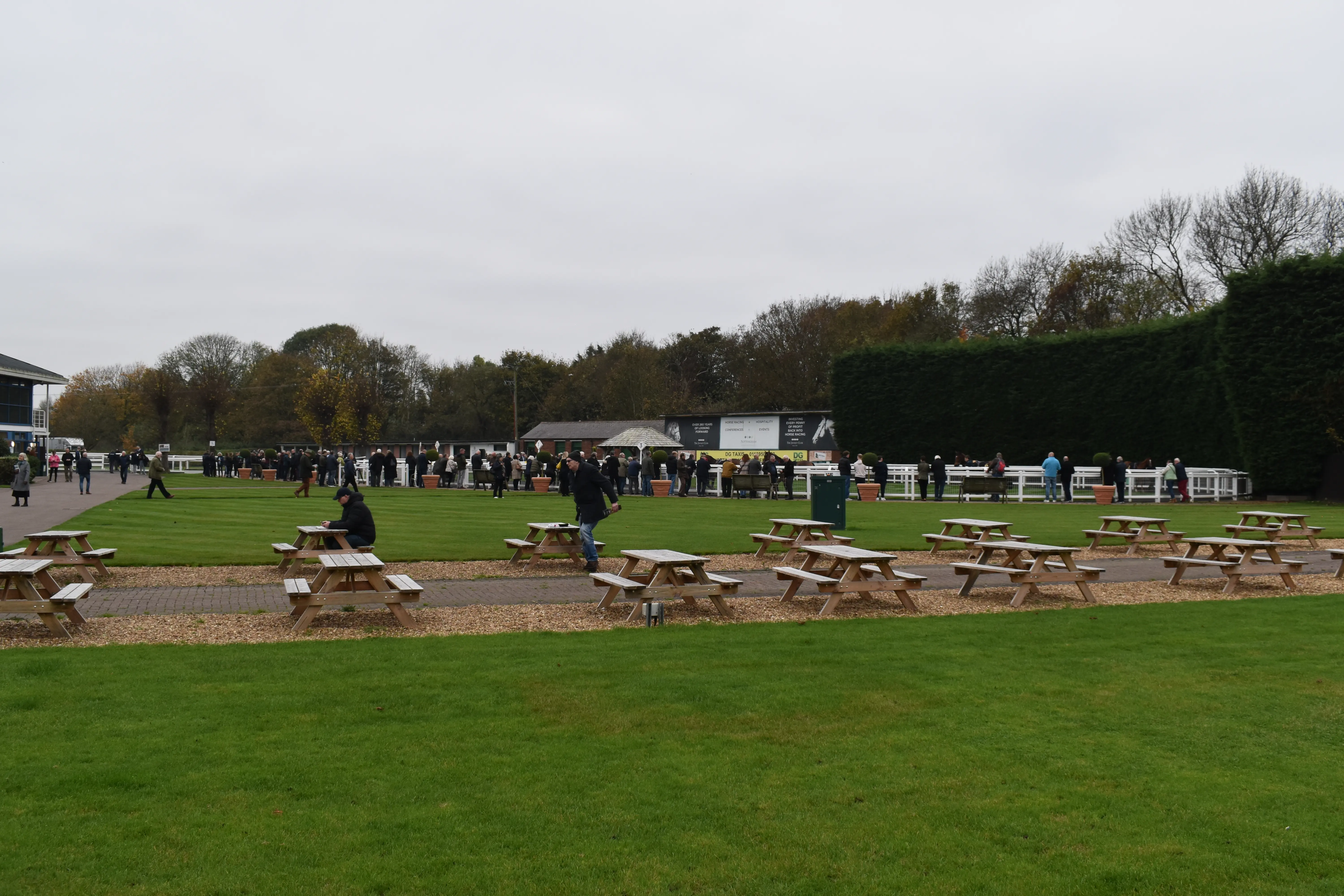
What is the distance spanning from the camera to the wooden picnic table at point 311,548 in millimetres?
12422

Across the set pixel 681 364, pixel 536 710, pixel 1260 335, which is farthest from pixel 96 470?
pixel 536 710

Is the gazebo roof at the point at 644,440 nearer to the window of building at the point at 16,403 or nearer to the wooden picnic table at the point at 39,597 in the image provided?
the window of building at the point at 16,403

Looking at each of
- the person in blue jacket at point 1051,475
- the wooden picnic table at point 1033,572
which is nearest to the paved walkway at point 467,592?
the wooden picnic table at point 1033,572

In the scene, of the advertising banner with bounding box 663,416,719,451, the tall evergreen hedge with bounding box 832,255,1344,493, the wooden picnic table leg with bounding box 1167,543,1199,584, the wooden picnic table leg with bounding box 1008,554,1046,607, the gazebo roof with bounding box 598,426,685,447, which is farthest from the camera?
the gazebo roof with bounding box 598,426,685,447

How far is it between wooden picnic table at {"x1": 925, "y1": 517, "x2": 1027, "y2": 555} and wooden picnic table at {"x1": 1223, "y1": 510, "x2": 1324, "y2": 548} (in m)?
3.49

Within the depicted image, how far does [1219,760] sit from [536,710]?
147 inches

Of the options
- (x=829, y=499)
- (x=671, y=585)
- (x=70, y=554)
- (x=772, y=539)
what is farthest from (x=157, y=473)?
(x=671, y=585)

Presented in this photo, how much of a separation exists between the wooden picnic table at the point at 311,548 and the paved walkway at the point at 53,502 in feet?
14.5

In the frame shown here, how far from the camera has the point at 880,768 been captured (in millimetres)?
5223

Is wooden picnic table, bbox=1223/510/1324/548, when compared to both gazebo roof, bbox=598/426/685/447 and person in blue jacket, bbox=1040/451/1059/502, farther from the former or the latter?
gazebo roof, bbox=598/426/685/447

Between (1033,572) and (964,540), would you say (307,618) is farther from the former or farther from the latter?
(964,540)

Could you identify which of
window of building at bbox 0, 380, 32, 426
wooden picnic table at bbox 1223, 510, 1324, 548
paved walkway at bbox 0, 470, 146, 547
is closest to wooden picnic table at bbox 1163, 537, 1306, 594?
wooden picnic table at bbox 1223, 510, 1324, 548

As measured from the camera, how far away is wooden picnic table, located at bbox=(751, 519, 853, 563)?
14.9 m

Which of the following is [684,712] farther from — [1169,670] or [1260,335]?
[1260,335]
